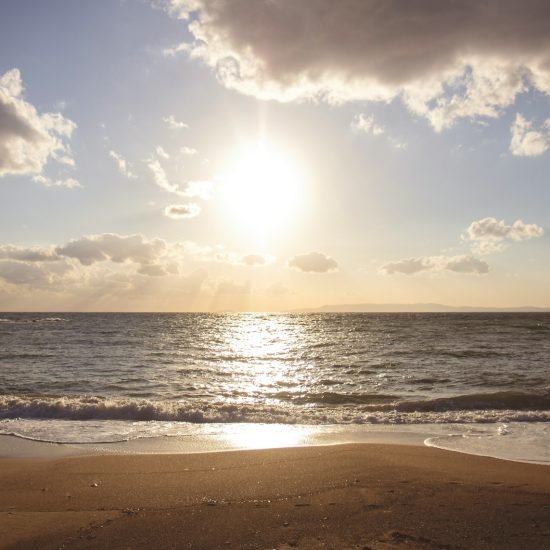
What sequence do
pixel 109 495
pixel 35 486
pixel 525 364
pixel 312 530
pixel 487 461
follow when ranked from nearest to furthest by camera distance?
pixel 312 530
pixel 109 495
pixel 35 486
pixel 487 461
pixel 525 364

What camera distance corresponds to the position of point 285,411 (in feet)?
60.2

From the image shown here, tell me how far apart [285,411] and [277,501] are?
416 inches

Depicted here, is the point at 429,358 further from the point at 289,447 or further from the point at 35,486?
the point at 35,486

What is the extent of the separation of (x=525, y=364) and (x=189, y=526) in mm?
31803

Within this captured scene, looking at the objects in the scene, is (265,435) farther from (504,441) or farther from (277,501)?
(504,441)

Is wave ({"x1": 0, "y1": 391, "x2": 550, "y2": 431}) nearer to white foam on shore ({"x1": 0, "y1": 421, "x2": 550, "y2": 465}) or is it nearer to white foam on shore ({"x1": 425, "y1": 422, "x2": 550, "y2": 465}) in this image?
white foam on shore ({"x1": 0, "y1": 421, "x2": 550, "y2": 465})

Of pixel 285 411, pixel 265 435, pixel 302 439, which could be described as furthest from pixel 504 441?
pixel 285 411

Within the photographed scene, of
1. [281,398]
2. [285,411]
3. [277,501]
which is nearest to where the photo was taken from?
[277,501]

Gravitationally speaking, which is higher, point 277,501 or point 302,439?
point 277,501

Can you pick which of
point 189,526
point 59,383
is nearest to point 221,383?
point 59,383

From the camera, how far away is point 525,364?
32.5m

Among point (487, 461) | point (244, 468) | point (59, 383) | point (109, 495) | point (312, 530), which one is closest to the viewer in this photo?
point (312, 530)

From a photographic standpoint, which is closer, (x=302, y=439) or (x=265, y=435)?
(x=302, y=439)

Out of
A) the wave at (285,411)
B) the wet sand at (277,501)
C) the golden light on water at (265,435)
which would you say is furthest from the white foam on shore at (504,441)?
the golden light on water at (265,435)
